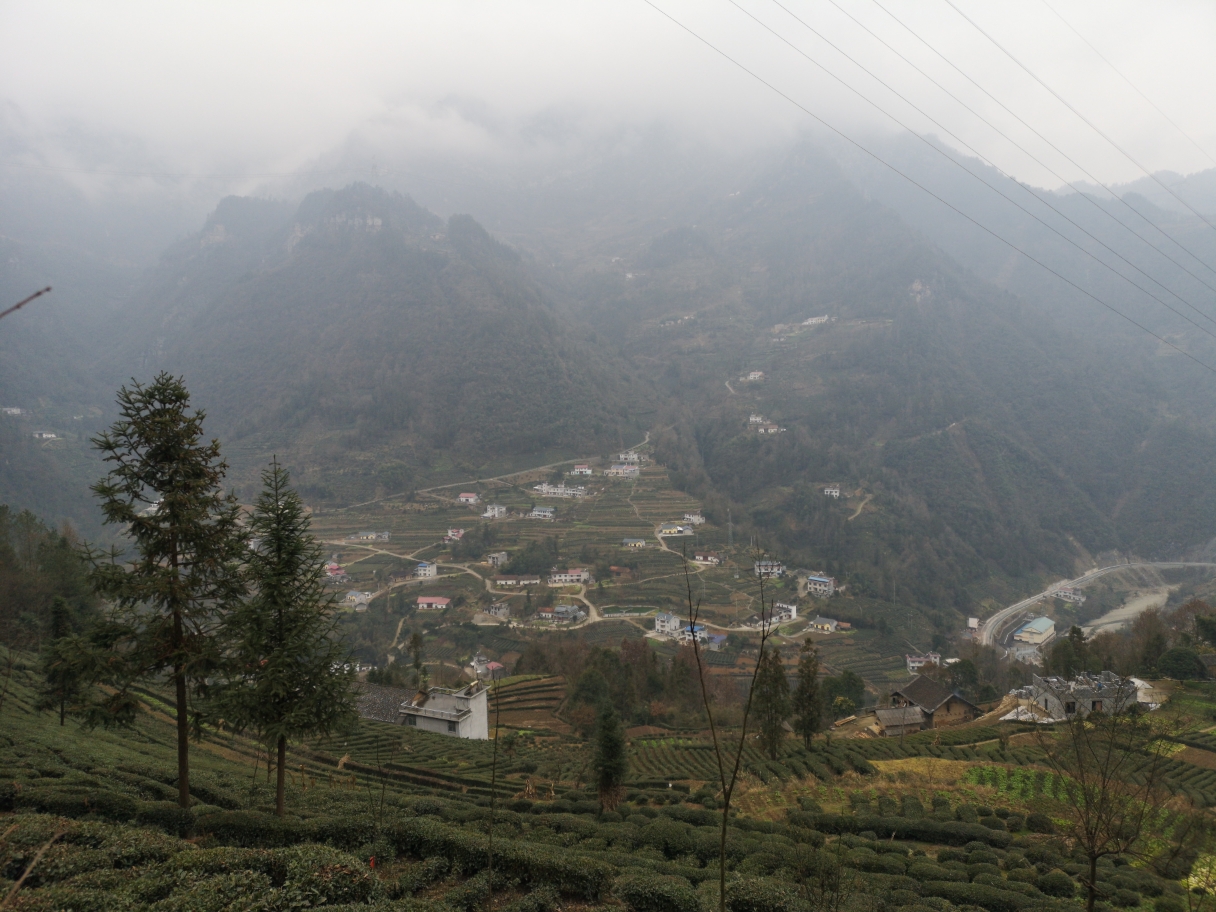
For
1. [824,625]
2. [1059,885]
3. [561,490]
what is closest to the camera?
[1059,885]

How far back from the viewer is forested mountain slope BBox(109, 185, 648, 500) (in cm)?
11019

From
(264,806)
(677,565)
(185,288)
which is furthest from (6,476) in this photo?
(185,288)

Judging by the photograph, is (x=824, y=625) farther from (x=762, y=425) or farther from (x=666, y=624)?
(x=762, y=425)

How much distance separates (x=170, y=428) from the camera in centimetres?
867

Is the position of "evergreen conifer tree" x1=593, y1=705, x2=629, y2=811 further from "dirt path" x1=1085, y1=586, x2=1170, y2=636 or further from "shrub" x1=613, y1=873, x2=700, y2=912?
"dirt path" x1=1085, y1=586, x2=1170, y2=636

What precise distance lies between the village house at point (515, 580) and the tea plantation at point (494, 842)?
43.7 metres

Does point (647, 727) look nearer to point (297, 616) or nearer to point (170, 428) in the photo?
point (297, 616)

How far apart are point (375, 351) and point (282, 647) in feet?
445

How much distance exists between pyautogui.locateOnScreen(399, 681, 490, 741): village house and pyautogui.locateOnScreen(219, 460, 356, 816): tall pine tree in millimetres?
23669

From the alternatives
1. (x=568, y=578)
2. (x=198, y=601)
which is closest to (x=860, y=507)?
(x=568, y=578)

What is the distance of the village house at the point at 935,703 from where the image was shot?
3497cm

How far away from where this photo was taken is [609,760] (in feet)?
46.6

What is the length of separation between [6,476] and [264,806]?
9305cm

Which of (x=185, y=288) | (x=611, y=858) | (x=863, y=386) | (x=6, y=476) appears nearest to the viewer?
(x=611, y=858)
